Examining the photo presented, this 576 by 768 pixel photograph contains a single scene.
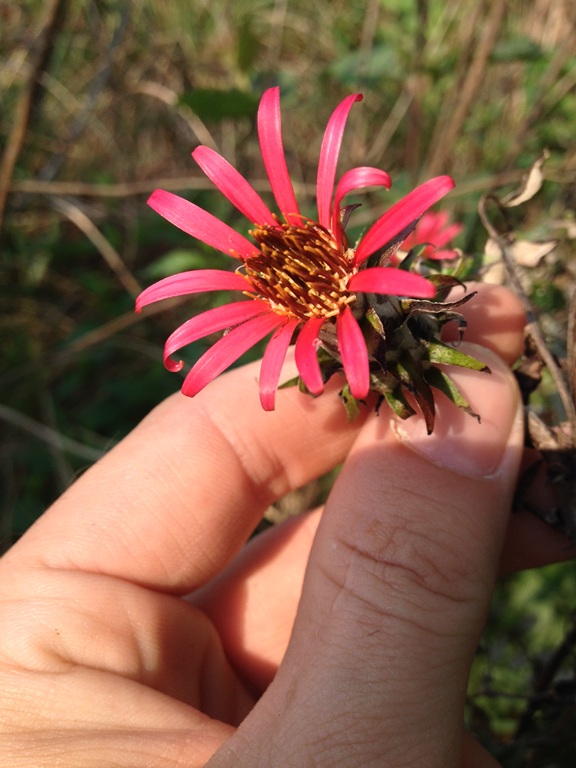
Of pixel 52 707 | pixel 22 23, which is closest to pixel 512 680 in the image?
pixel 52 707

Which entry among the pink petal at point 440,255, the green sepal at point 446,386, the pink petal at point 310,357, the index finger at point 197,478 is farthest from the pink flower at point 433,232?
the pink petal at point 310,357

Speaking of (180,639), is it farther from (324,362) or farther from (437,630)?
(324,362)

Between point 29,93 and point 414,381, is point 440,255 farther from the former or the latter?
point 29,93

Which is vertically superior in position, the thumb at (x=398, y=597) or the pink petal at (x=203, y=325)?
the pink petal at (x=203, y=325)

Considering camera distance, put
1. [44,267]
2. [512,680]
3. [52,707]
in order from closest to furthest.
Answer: [52,707] < [512,680] < [44,267]

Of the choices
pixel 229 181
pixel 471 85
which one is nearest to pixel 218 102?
pixel 471 85

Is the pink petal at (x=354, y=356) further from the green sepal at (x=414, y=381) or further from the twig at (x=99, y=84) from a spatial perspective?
the twig at (x=99, y=84)

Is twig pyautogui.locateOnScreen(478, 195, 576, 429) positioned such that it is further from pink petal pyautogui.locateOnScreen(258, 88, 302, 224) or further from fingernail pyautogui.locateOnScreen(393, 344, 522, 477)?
pink petal pyautogui.locateOnScreen(258, 88, 302, 224)
